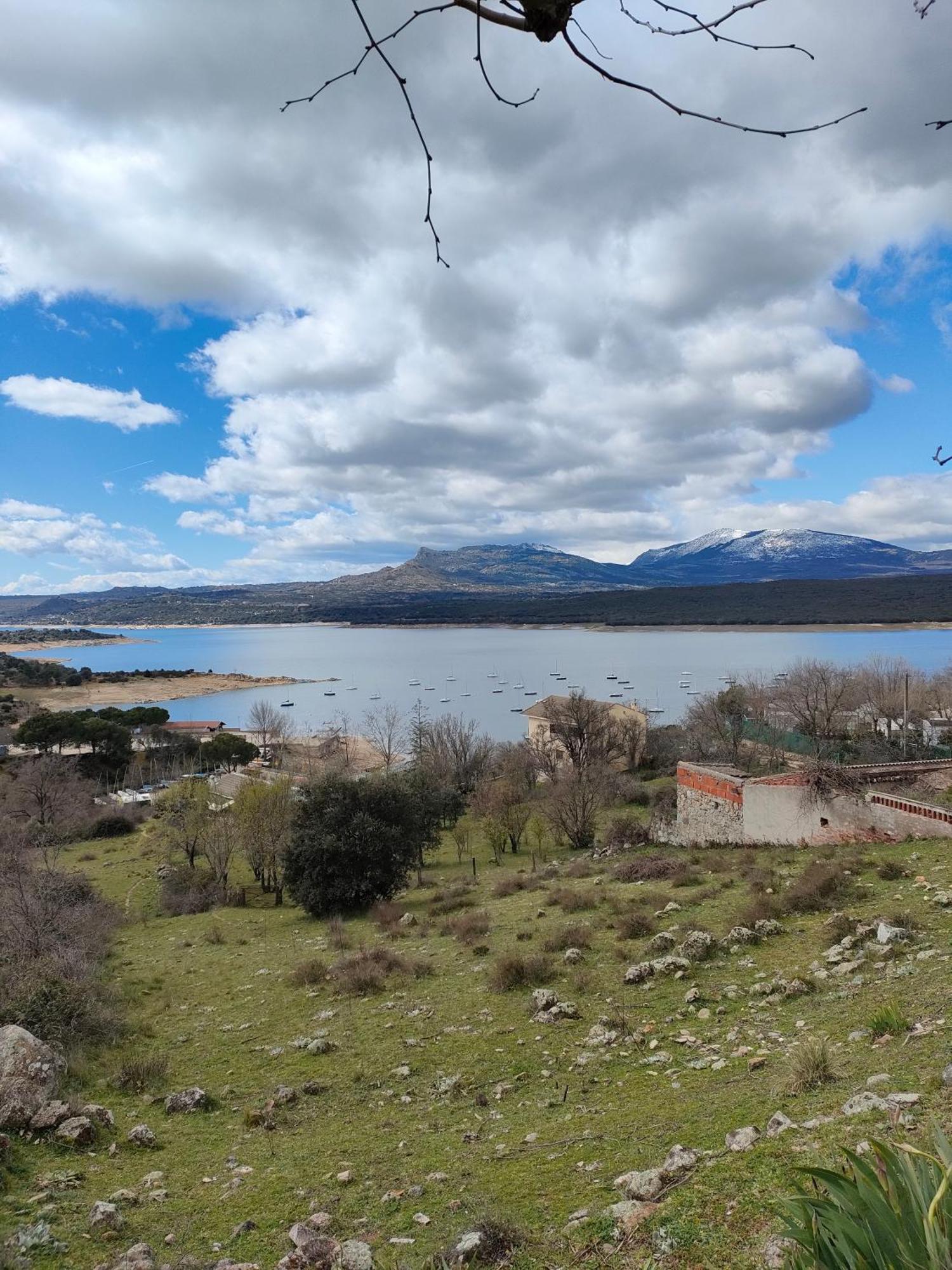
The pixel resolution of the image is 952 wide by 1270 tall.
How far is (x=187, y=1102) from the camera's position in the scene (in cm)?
695

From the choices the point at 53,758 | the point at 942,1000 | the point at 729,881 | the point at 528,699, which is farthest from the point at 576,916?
the point at 528,699

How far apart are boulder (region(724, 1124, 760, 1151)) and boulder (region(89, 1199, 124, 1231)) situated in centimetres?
401

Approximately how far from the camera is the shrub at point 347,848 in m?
18.5

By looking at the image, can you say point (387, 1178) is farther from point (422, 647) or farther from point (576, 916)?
point (422, 647)

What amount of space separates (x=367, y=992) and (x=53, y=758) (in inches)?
1388

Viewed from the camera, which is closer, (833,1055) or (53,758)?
(833,1055)

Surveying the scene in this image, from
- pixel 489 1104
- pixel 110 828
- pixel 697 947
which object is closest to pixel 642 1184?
pixel 489 1104

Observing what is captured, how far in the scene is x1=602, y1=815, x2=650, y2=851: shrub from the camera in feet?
67.6

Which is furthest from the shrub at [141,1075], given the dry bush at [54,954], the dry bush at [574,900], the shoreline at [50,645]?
the shoreline at [50,645]

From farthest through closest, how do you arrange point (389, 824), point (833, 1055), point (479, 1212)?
point (389, 824)
point (833, 1055)
point (479, 1212)

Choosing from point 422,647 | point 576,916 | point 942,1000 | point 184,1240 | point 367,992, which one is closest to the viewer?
point 184,1240

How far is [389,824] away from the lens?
20.0 m

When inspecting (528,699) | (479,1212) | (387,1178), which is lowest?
(528,699)

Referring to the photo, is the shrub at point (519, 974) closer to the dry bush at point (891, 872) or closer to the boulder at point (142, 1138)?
the boulder at point (142, 1138)
